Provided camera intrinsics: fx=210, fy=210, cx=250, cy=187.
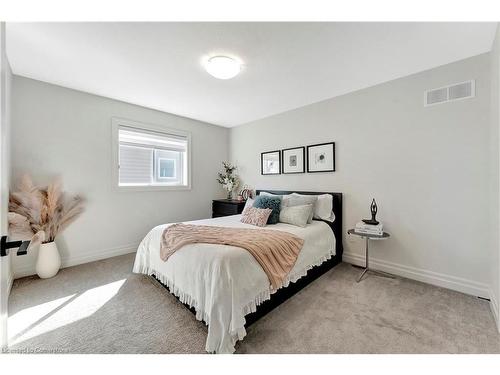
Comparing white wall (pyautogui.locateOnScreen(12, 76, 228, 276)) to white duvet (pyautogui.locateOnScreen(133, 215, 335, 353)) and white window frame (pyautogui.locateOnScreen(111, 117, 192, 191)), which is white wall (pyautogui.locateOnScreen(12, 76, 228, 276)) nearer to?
white window frame (pyautogui.locateOnScreen(111, 117, 192, 191))

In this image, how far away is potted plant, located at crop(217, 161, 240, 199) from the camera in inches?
176

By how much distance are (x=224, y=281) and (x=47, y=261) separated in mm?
2489

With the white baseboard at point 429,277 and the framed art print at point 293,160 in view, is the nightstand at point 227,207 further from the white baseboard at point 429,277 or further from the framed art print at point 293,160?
the white baseboard at point 429,277

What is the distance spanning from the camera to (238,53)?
2.06 meters

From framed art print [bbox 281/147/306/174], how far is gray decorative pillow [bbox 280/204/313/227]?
0.93 metres

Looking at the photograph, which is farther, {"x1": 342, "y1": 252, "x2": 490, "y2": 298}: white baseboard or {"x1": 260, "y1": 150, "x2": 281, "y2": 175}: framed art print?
{"x1": 260, "y1": 150, "x2": 281, "y2": 175}: framed art print

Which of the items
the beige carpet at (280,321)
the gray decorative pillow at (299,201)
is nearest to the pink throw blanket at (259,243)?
the beige carpet at (280,321)

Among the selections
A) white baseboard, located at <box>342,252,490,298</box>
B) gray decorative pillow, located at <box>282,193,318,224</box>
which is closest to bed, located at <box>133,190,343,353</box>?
gray decorative pillow, located at <box>282,193,318,224</box>
